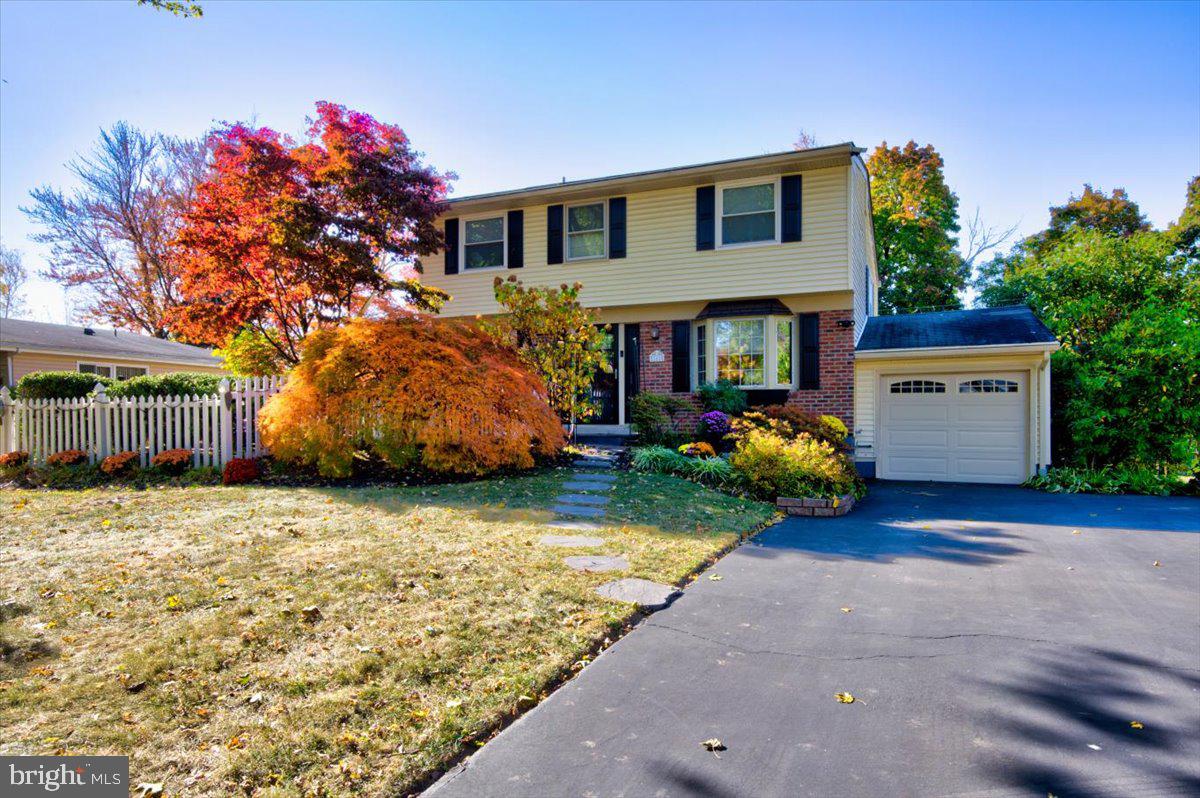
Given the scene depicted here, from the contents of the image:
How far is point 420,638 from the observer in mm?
3205

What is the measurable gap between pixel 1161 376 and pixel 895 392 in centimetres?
402

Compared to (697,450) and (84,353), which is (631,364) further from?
(84,353)

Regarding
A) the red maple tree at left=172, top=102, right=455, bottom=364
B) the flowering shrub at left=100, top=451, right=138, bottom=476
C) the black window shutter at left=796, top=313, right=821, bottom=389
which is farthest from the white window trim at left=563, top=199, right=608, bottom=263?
the flowering shrub at left=100, top=451, right=138, bottom=476

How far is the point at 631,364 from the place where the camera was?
13.5 meters

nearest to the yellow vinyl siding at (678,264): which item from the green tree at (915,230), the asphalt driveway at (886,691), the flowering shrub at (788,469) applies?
the flowering shrub at (788,469)

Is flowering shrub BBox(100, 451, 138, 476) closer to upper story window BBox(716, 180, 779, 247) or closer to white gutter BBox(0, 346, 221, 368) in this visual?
white gutter BBox(0, 346, 221, 368)

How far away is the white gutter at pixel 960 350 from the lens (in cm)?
1057

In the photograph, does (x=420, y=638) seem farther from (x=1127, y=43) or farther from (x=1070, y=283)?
(x=1070, y=283)

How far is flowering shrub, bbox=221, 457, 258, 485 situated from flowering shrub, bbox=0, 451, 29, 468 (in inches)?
180

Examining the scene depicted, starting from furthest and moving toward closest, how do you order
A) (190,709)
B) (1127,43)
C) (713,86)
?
(713,86), (1127,43), (190,709)

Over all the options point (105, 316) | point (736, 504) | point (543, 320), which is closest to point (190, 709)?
point (736, 504)

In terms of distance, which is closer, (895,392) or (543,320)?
(543,320)

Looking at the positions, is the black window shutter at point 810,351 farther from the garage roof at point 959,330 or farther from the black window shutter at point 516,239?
the black window shutter at point 516,239

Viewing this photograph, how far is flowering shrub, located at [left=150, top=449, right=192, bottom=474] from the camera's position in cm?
925
